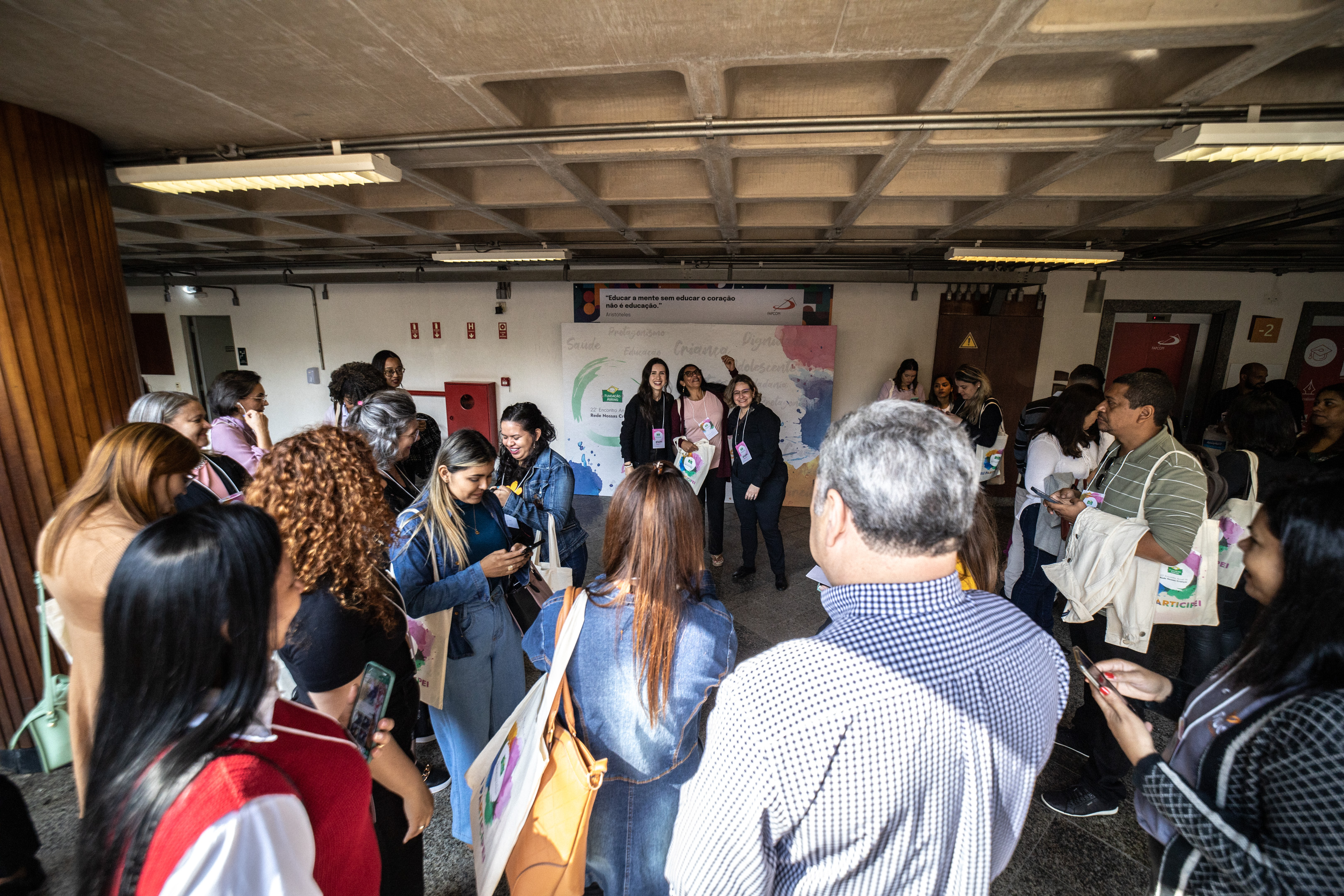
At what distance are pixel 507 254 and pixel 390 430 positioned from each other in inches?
137

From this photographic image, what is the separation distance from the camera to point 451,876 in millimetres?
1905

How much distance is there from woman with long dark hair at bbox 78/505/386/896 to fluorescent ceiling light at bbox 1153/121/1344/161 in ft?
11.5

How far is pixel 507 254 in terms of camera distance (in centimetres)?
523

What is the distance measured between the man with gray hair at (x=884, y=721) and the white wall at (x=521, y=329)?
583cm

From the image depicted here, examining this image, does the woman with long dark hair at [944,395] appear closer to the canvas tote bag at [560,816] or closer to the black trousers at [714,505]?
the black trousers at [714,505]

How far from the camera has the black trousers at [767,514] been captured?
4176 mm

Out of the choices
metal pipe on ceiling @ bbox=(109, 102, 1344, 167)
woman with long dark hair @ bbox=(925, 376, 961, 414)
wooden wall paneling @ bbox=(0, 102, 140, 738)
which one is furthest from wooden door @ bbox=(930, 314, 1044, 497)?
wooden wall paneling @ bbox=(0, 102, 140, 738)

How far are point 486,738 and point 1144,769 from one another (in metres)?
2.06

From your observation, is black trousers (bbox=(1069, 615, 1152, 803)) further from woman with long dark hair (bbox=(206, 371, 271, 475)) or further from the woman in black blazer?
woman with long dark hair (bbox=(206, 371, 271, 475))

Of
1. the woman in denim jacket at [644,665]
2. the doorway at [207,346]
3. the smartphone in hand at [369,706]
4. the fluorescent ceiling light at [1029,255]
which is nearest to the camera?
the smartphone in hand at [369,706]

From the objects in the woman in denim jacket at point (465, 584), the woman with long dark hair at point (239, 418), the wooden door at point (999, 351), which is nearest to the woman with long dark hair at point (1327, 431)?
the wooden door at point (999, 351)

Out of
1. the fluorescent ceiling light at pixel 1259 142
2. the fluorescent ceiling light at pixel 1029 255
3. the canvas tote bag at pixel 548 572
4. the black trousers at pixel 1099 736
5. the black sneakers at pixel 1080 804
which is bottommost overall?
the black sneakers at pixel 1080 804

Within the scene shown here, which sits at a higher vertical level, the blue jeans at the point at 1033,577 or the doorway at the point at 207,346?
the doorway at the point at 207,346

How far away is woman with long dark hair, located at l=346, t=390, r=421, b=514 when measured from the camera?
7.66ft
